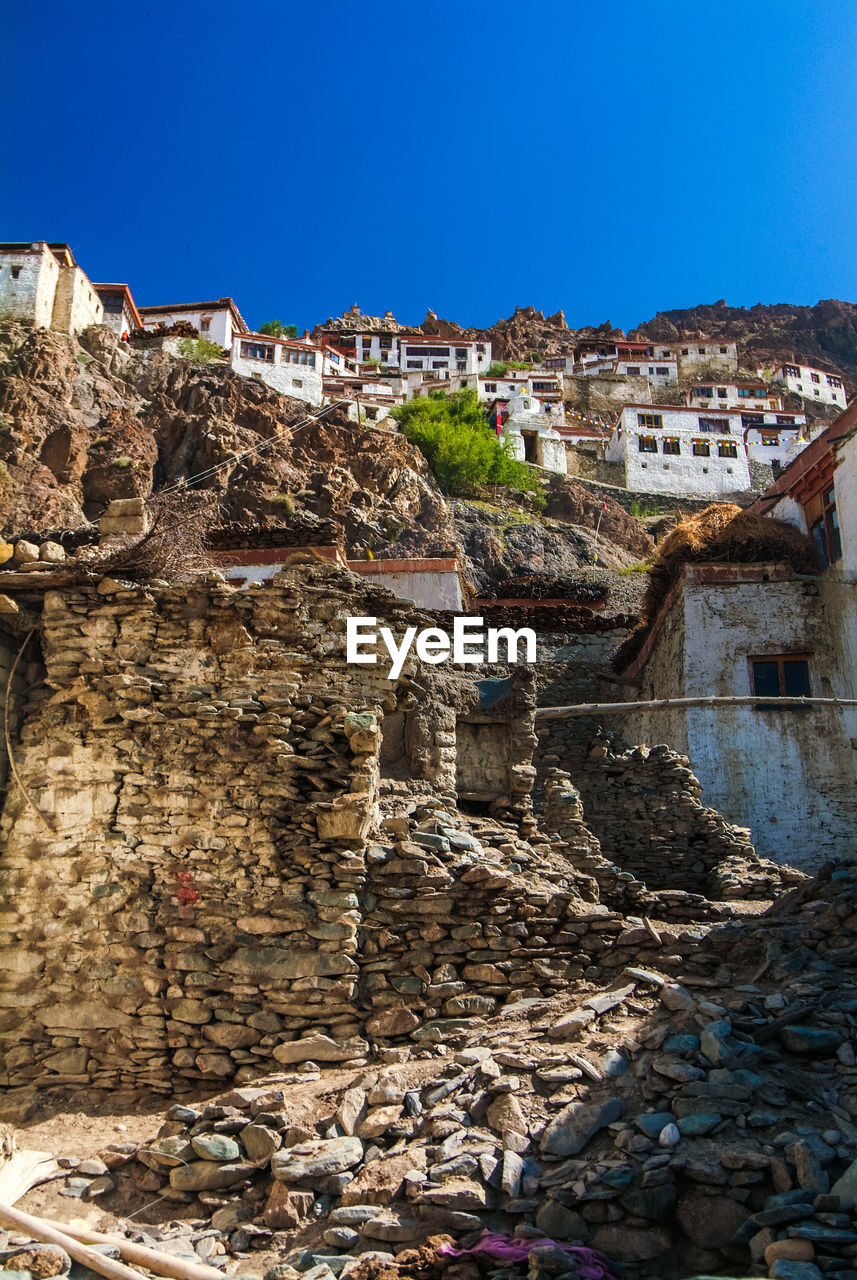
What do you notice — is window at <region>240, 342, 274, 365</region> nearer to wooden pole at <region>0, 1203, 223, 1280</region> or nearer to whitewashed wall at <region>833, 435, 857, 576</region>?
whitewashed wall at <region>833, 435, 857, 576</region>

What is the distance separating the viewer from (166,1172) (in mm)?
5984

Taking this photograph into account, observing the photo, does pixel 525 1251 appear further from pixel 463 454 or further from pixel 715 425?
pixel 715 425

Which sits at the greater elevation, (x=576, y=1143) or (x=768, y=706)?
(x=768, y=706)

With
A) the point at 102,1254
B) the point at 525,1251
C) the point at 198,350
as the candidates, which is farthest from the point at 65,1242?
the point at 198,350

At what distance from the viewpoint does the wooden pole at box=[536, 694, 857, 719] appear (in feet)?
43.9

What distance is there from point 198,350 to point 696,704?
42.7 metres

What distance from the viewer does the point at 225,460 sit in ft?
126

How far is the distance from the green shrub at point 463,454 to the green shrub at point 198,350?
35.2ft

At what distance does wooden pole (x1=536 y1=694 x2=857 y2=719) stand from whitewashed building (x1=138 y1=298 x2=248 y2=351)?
45412 mm

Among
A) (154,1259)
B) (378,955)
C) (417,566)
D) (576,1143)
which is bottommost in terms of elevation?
(154,1259)

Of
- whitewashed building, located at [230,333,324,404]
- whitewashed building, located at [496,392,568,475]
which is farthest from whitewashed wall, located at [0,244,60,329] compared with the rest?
whitewashed building, located at [496,392,568,475]

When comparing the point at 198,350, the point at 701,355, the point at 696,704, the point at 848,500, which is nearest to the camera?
the point at 696,704

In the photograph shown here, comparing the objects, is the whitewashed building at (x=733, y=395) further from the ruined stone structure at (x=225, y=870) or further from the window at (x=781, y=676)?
the ruined stone structure at (x=225, y=870)

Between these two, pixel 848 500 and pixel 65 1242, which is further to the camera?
pixel 848 500
